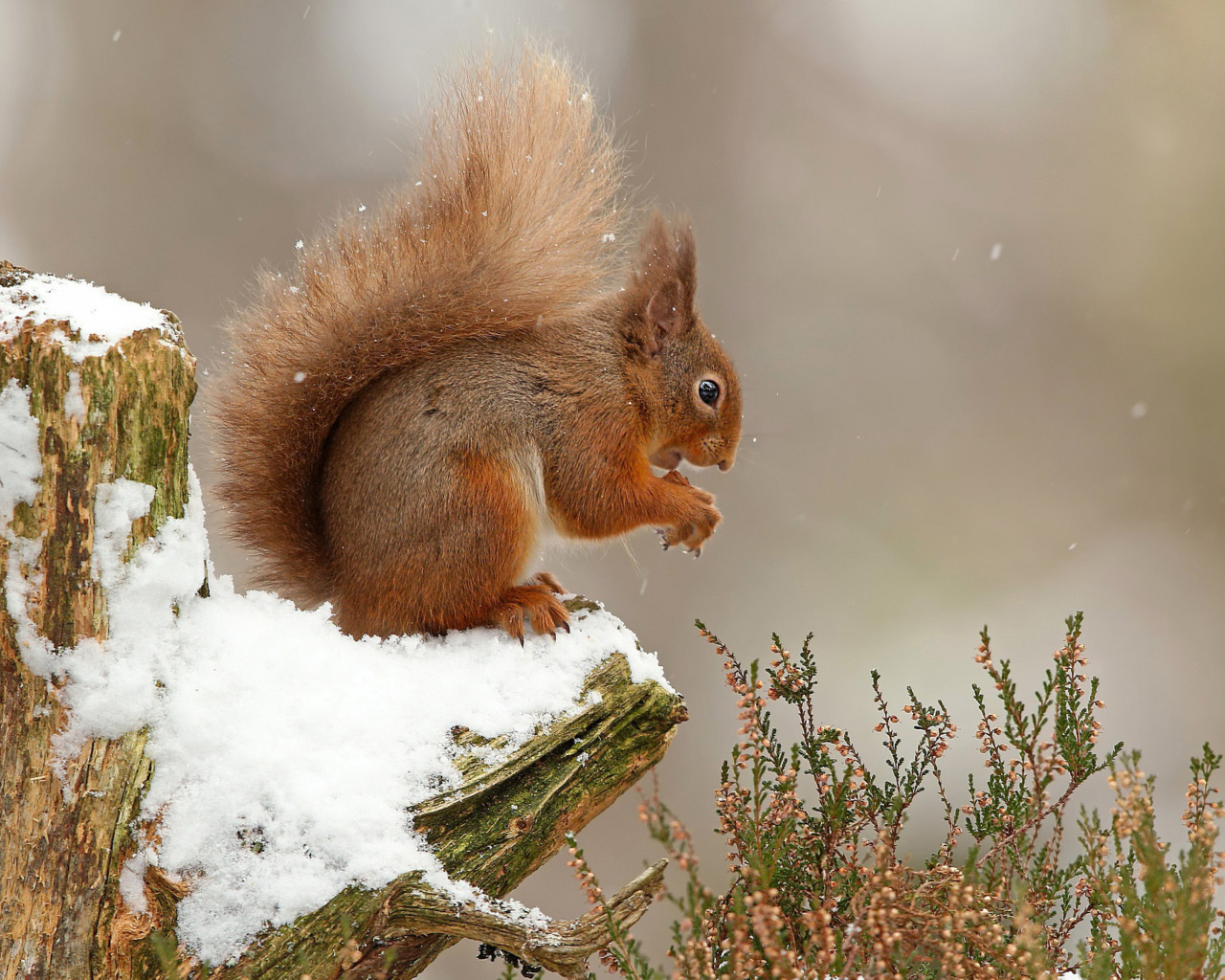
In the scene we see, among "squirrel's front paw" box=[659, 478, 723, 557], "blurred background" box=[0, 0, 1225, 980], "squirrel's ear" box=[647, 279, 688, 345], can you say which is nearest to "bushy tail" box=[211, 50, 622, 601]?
"squirrel's ear" box=[647, 279, 688, 345]

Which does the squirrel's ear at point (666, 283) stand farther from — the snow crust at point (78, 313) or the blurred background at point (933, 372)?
the blurred background at point (933, 372)

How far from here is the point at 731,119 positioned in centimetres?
354

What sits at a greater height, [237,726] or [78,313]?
[78,313]

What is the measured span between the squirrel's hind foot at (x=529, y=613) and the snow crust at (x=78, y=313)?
21.9 inches

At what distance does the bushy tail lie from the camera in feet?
4.44

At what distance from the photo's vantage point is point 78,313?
96cm

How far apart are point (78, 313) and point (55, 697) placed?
1.21 feet

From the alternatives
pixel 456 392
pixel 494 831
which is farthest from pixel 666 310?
pixel 494 831

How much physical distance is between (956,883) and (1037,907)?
21cm

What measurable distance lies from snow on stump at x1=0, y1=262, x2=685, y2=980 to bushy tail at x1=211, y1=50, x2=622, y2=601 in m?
0.32

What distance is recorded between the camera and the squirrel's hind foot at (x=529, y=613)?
4.36ft

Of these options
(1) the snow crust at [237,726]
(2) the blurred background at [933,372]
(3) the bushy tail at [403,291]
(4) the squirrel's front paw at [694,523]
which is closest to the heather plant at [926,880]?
(1) the snow crust at [237,726]

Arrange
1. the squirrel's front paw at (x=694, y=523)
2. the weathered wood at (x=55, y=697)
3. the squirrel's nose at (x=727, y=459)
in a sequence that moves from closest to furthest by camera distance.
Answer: the weathered wood at (x=55, y=697) → the squirrel's front paw at (x=694, y=523) → the squirrel's nose at (x=727, y=459)

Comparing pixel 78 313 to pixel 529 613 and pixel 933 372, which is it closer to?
pixel 529 613
